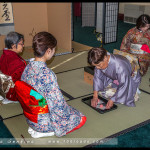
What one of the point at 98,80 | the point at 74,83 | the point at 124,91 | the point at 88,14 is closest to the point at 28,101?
the point at 98,80

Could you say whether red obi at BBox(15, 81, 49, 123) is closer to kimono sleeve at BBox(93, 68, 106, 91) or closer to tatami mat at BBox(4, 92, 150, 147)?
tatami mat at BBox(4, 92, 150, 147)

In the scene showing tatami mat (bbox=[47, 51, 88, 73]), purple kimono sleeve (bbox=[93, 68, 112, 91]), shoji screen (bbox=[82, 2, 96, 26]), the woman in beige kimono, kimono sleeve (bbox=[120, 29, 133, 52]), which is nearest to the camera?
purple kimono sleeve (bbox=[93, 68, 112, 91])

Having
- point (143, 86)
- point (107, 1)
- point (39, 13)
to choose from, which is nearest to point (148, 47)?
point (143, 86)

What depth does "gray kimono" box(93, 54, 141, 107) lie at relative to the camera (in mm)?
2768

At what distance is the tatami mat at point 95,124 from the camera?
2.37 meters

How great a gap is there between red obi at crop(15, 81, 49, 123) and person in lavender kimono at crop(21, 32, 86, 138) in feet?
0.16

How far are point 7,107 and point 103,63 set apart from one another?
146 cm

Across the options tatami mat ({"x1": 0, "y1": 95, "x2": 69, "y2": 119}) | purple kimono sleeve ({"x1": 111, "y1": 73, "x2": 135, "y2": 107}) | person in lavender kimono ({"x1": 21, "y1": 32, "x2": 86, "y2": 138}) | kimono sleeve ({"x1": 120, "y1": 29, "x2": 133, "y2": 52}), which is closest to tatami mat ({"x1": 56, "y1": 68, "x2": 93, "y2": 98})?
purple kimono sleeve ({"x1": 111, "y1": 73, "x2": 135, "y2": 107})

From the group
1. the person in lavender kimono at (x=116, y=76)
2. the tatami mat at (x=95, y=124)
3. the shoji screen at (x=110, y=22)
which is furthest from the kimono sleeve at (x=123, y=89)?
the shoji screen at (x=110, y=22)

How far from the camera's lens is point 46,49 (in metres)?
2.21

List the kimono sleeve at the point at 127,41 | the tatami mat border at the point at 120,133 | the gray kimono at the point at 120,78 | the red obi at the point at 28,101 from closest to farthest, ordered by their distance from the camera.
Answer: the red obi at the point at 28,101 → the tatami mat border at the point at 120,133 → the gray kimono at the point at 120,78 → the kimono sleeve at the point at 127,41

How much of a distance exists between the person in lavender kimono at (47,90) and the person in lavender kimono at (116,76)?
573mm

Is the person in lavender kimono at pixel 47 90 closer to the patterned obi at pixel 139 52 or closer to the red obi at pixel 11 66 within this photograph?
the red obi at pixel 11 66

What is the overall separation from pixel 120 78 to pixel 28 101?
1.19 meters
